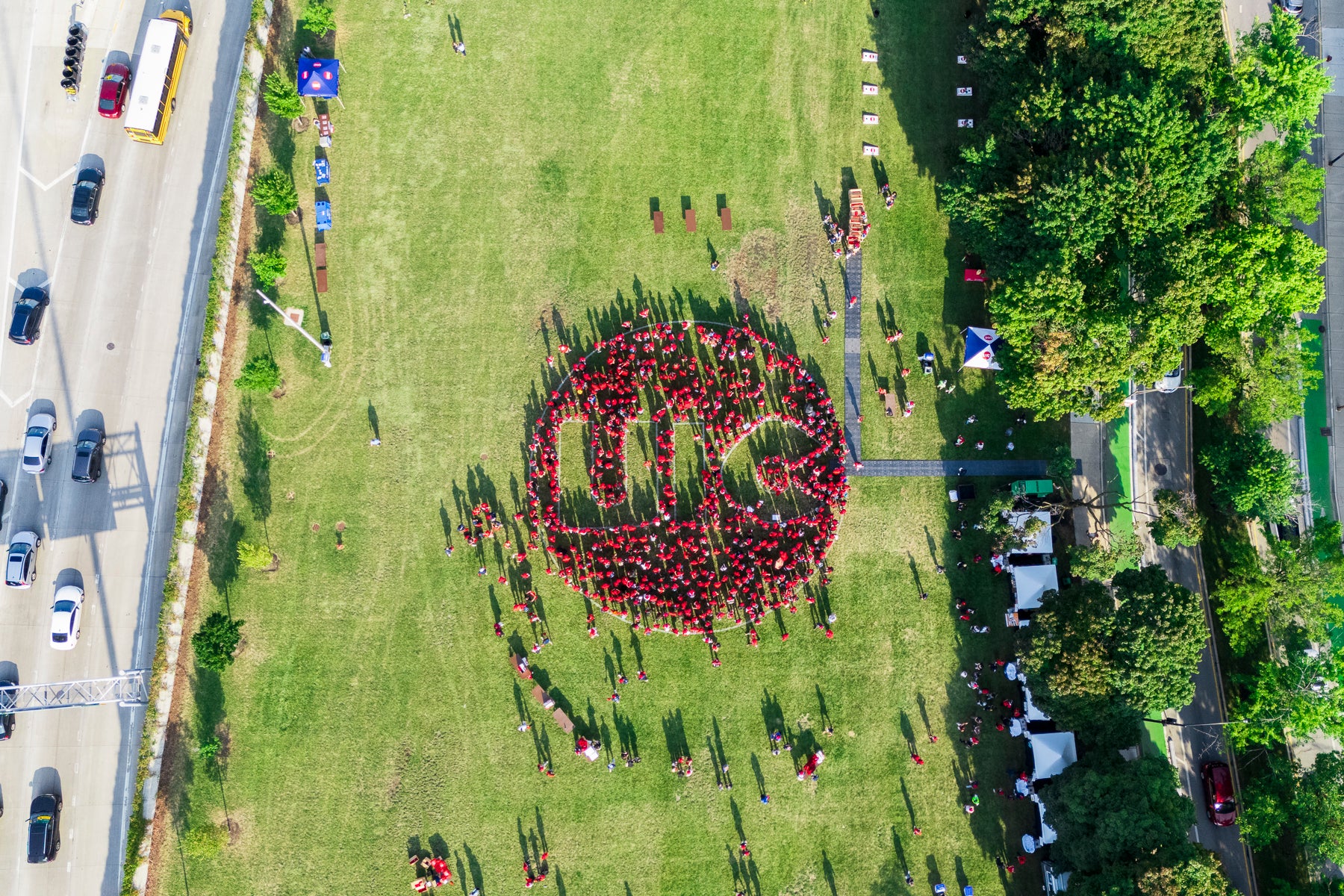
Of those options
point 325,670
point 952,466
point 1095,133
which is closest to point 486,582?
point 325,670

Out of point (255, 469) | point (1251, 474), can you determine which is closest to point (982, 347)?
point (1251, 474)

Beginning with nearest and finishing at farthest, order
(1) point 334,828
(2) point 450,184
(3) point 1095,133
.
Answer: (3) point 1095,133, (1) point 334,828, (2) point 450,184

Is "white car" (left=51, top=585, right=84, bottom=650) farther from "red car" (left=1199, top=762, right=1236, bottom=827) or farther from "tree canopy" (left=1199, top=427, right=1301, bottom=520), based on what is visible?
"red car" (left=1199, top=762, right=1236, bottom=827)

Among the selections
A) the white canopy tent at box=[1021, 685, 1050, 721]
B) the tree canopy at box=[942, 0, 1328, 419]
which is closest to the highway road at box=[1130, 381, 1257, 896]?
the tree canopy at box=[942, 0, 1328, 419]

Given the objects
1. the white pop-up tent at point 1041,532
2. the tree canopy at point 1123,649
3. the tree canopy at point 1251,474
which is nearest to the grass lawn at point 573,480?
the white pop-up tent at point 1041,532

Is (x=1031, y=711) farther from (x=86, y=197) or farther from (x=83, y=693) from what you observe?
(x=86, y=197)

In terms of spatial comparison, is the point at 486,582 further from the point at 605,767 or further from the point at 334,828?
the point at 334,828

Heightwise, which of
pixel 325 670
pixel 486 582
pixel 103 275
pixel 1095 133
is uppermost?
pixel 1095 133
